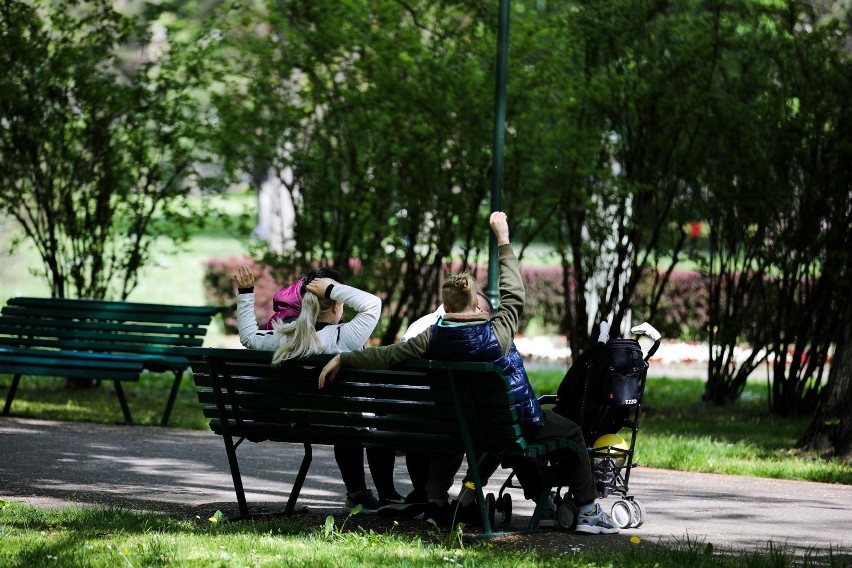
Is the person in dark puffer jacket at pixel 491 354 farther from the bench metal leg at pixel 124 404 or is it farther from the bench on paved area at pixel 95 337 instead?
the bench metal leg at pixel 124 404

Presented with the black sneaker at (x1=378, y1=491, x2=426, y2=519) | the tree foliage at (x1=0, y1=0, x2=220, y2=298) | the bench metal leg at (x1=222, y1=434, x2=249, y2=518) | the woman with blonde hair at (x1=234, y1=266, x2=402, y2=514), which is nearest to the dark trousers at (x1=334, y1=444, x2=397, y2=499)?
the woman with blonde hair at (x1=234, y1=266, x2=402, y2=514)

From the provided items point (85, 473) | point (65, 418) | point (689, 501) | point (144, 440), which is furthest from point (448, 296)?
point (65, 418)

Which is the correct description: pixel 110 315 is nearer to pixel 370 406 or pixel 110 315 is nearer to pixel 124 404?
pixel 124 404

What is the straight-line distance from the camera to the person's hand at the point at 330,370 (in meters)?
6.25

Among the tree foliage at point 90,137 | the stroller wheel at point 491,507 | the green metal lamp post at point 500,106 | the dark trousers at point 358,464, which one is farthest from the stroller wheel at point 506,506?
the tree foliage at point 90,137

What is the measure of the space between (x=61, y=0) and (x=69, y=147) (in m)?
1.51

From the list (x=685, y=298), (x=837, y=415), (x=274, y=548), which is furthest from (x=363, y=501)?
(x=685, y=298)

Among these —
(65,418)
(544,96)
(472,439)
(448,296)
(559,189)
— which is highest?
(544,96)

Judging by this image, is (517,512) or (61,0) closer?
(517,512)

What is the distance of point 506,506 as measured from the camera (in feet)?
22.3

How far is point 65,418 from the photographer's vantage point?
11.2 m

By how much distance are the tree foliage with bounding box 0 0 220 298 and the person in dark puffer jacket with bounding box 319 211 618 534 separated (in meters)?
7.83

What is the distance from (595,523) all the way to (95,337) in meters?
6.32

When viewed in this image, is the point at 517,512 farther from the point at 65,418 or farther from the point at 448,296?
the point at 65,418
